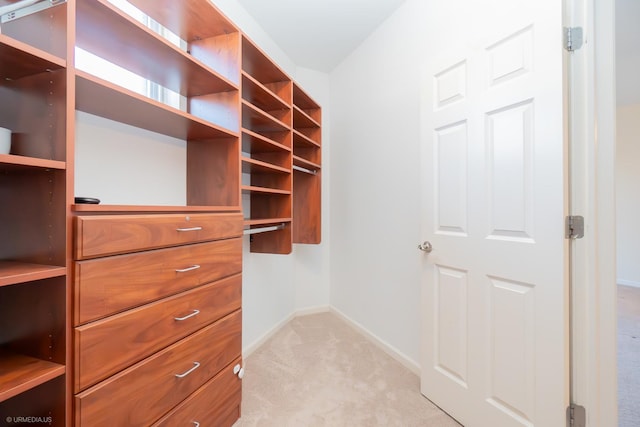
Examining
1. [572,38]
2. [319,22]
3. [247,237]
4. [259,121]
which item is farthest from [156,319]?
[319,22]

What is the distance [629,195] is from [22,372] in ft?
21.7

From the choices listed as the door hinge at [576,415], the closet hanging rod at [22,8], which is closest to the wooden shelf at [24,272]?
the closet hanging rod at [22,8]

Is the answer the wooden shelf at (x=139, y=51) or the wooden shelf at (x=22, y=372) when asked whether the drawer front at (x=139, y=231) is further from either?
the wooden shelf at (x=139, y=51)

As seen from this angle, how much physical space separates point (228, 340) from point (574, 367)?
1523 mm

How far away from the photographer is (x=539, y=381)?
1.22m

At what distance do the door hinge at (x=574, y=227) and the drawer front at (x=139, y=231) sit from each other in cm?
148

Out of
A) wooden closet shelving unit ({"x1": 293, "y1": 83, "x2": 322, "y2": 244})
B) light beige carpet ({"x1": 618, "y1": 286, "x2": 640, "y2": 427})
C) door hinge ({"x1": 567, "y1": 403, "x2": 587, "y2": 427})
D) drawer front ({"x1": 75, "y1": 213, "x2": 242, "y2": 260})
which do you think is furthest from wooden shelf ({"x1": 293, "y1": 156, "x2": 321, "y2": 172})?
light beige carpet ({"x1": 618, "y1": 286, "x2": 640, "y2": 427})

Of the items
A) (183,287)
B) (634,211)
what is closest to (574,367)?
(183,287)

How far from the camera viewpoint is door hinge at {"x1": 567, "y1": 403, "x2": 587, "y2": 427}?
1.14 m

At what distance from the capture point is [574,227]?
1.16 metres

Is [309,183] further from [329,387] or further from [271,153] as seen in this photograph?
[329,387]

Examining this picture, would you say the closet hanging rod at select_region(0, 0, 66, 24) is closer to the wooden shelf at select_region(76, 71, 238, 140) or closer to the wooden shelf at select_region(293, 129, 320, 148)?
the wooden shelf at select_region(76, 71, 238, 140)

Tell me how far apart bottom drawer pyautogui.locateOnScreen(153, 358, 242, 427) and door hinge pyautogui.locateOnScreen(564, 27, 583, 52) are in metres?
2.09

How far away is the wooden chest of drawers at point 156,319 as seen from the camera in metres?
0.84
